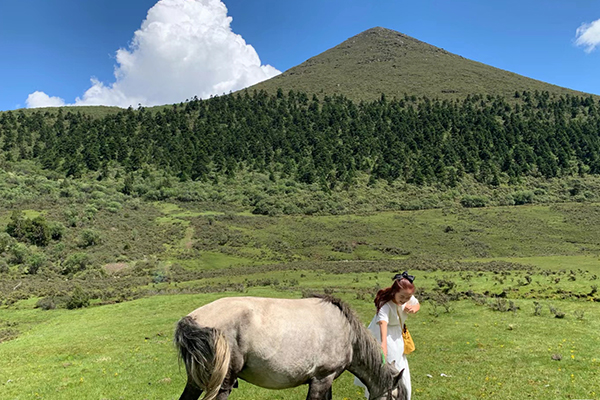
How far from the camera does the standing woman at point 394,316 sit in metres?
5.95

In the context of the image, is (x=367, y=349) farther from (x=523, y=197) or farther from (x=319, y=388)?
(x=523, y=197)

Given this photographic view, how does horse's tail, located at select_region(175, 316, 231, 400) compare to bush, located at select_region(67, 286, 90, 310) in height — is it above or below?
above

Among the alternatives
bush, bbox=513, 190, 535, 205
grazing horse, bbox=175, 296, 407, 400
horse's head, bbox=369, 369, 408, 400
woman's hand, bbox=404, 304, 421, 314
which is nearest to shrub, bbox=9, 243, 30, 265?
grazing horse, bbox=175, 296, 407, 400

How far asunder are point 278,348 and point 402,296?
7.41ft

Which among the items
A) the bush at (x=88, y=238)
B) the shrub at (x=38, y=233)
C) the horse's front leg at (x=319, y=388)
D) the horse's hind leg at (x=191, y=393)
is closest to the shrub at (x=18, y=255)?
the shrub at (x=38, y=233)

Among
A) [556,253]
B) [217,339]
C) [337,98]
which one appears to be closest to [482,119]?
[337,98]

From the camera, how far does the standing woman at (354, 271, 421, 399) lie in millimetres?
5953

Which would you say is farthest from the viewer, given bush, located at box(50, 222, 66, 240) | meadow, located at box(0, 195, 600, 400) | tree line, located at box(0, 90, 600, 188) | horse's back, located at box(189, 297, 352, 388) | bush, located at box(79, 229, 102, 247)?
tree line, located at box(0, 90, 600, 188)

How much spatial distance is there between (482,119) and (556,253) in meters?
81.6

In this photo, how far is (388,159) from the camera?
325 feet

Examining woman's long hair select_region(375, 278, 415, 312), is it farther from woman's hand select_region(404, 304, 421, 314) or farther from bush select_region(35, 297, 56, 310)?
bush select_region(35, 297, 56, 310)

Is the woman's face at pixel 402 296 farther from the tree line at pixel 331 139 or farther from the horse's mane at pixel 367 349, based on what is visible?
the tree line at pixel 331 139

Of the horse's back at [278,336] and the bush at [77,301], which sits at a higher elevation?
the horse's back at [278,336]

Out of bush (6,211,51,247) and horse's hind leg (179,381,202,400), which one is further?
bush (6,211,51,247)
